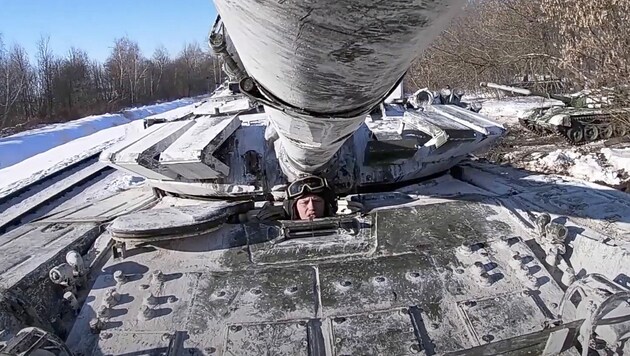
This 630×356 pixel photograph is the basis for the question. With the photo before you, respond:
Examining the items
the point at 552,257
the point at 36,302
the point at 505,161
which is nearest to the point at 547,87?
the point at 505,161

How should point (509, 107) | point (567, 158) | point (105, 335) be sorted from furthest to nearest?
point (509, 107)
point (567, 158)
point (105, 335)

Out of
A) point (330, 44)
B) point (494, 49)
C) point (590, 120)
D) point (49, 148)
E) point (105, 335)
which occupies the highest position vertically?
point (494, 49)

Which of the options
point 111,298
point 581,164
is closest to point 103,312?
point 111,298

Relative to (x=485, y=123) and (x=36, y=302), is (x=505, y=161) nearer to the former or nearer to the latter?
(x=485, y=123)

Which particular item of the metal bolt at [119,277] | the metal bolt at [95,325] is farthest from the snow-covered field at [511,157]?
the metal bolt at [95,325]

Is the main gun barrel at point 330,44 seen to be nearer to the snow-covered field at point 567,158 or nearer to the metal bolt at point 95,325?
the metal bolt at point 95,325

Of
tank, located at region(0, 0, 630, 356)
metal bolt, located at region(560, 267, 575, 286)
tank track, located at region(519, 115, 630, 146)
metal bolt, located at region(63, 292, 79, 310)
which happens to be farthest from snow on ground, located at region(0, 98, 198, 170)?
tank track, located at region(519, 115, 630, 146)

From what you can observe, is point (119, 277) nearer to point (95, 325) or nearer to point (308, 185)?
point (95, 325)
